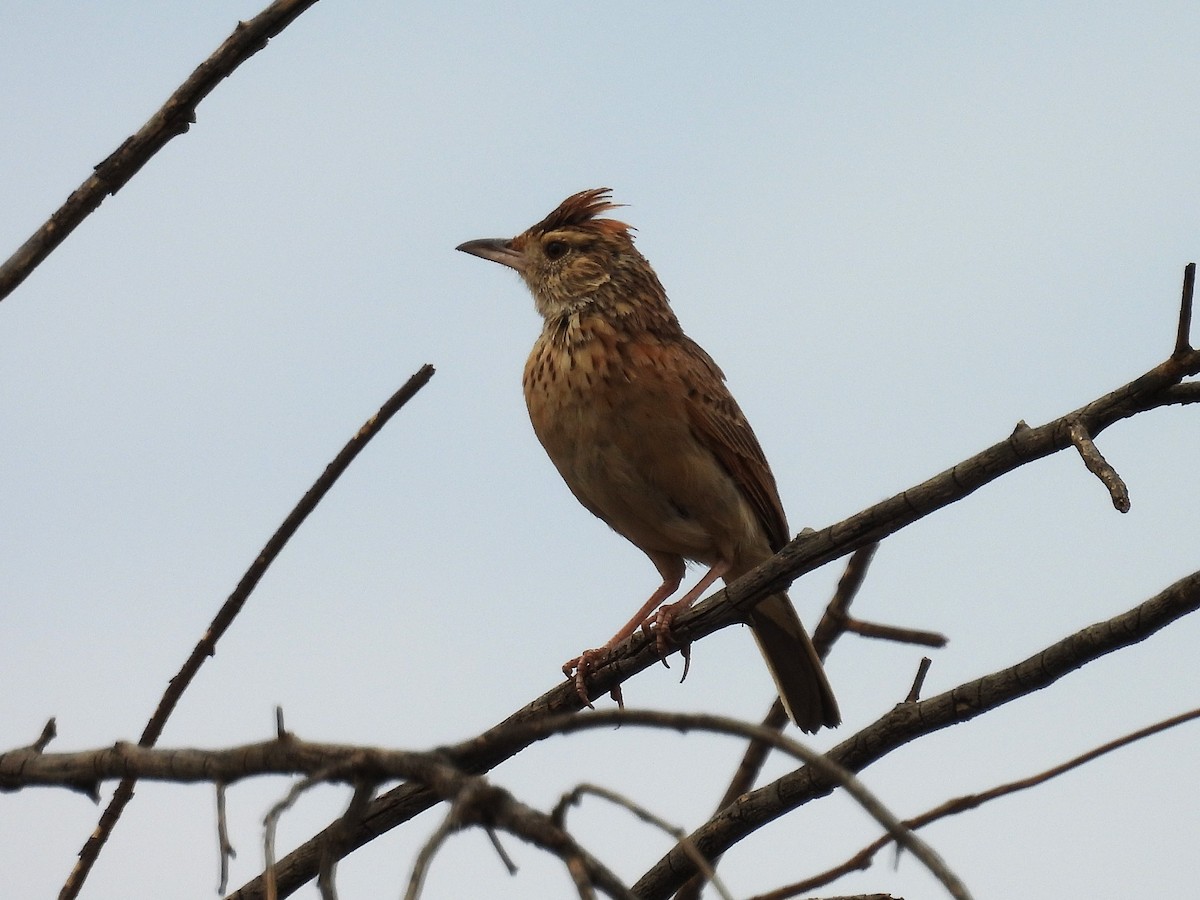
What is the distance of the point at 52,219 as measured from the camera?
2373mm

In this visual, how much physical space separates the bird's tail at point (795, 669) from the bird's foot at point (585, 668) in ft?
4.13

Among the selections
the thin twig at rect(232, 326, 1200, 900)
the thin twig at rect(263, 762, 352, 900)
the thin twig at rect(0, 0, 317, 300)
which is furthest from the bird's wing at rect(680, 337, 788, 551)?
the thin twig at rect(263, 762, 352, 900)

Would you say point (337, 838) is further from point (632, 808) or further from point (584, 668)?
point (584, 668)

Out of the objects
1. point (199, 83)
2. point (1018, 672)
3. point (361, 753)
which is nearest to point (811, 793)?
point (1018, 672)

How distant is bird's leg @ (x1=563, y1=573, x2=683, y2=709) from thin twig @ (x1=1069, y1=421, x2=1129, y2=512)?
2.30 meters

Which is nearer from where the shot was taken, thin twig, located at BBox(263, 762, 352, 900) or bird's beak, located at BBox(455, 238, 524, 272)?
thin twig, located at BBox(263, 762, 352, 900)

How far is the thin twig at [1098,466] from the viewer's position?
7.97 feet

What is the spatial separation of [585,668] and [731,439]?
1.61 meters

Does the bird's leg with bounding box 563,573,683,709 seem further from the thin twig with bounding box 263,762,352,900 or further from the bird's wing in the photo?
the thin twig with bounding box 263,762,352,900

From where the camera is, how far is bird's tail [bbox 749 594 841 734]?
680cm

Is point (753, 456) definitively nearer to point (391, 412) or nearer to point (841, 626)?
point (841, 626)

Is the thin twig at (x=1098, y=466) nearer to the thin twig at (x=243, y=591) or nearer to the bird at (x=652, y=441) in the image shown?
the thin twig at (x=243, y=591)

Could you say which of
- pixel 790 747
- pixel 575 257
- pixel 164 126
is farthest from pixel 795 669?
pixel 790 747

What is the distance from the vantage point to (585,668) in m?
5.25
